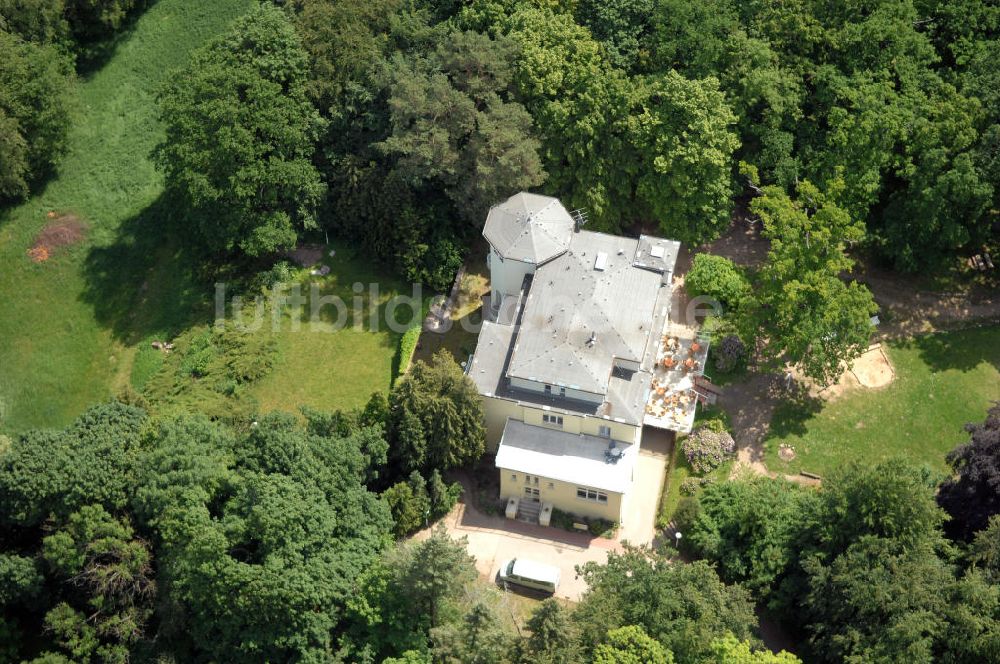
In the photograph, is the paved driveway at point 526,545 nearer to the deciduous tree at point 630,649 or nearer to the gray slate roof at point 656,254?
the deciduous tree at point 630,649

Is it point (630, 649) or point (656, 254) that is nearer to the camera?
point (630, 649)

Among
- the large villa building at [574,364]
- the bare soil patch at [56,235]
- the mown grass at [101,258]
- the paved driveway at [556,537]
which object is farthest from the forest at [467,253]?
the bare soil patch at [56,235]

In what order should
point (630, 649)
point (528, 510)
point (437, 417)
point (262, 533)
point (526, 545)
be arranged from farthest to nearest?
point (528, 510) < point (526, 545) < point (437, 417) < point (262, 533) < point (630, 649)

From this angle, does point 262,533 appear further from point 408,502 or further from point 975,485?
point 975,485

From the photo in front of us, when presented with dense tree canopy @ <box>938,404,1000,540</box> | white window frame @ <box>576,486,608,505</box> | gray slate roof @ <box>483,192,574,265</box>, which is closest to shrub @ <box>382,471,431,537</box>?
white window frame @ <box>576,486,608,505</box>

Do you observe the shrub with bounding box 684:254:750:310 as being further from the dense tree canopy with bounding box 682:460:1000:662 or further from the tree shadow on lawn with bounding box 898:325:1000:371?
the dense tree canopy with bounding box 682:460:1000:662

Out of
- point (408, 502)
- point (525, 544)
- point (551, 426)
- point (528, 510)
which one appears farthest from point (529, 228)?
point (525, 544)

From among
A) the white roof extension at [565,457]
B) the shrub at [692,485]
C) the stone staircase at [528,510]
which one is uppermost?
the white roof extension at [565,457]
